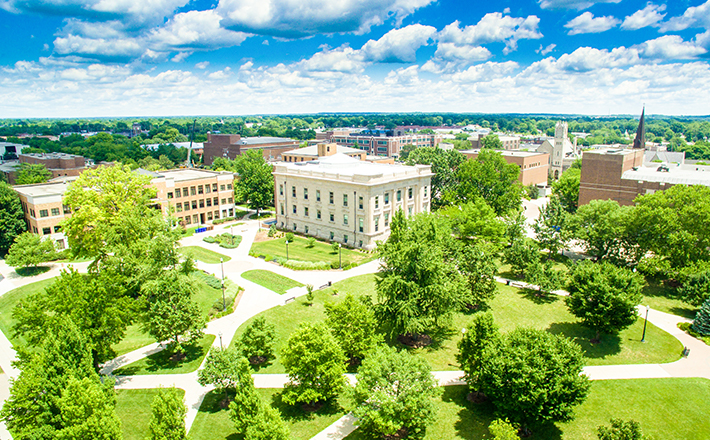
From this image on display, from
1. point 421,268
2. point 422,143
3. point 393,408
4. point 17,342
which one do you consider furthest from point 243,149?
point 393,408

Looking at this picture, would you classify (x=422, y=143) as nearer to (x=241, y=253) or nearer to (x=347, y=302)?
(x=241, y=253)

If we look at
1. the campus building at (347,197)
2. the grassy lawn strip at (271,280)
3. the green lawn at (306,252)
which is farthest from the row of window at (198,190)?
the grassy lawn strip at (271,280)

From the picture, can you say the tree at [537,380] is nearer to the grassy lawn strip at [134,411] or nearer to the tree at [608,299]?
the tree at [608,299]

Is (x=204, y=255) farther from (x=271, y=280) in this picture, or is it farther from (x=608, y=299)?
(x=608, y=299)

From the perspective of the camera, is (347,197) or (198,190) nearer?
(347,197)

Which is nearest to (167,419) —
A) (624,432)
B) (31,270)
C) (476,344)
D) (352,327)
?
(352,327)

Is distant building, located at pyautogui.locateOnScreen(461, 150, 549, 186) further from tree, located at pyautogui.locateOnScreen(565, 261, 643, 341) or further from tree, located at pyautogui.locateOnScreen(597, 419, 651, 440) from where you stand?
tree, located at pyautogui.locateOnScreen(597, 419, 651, 440)
